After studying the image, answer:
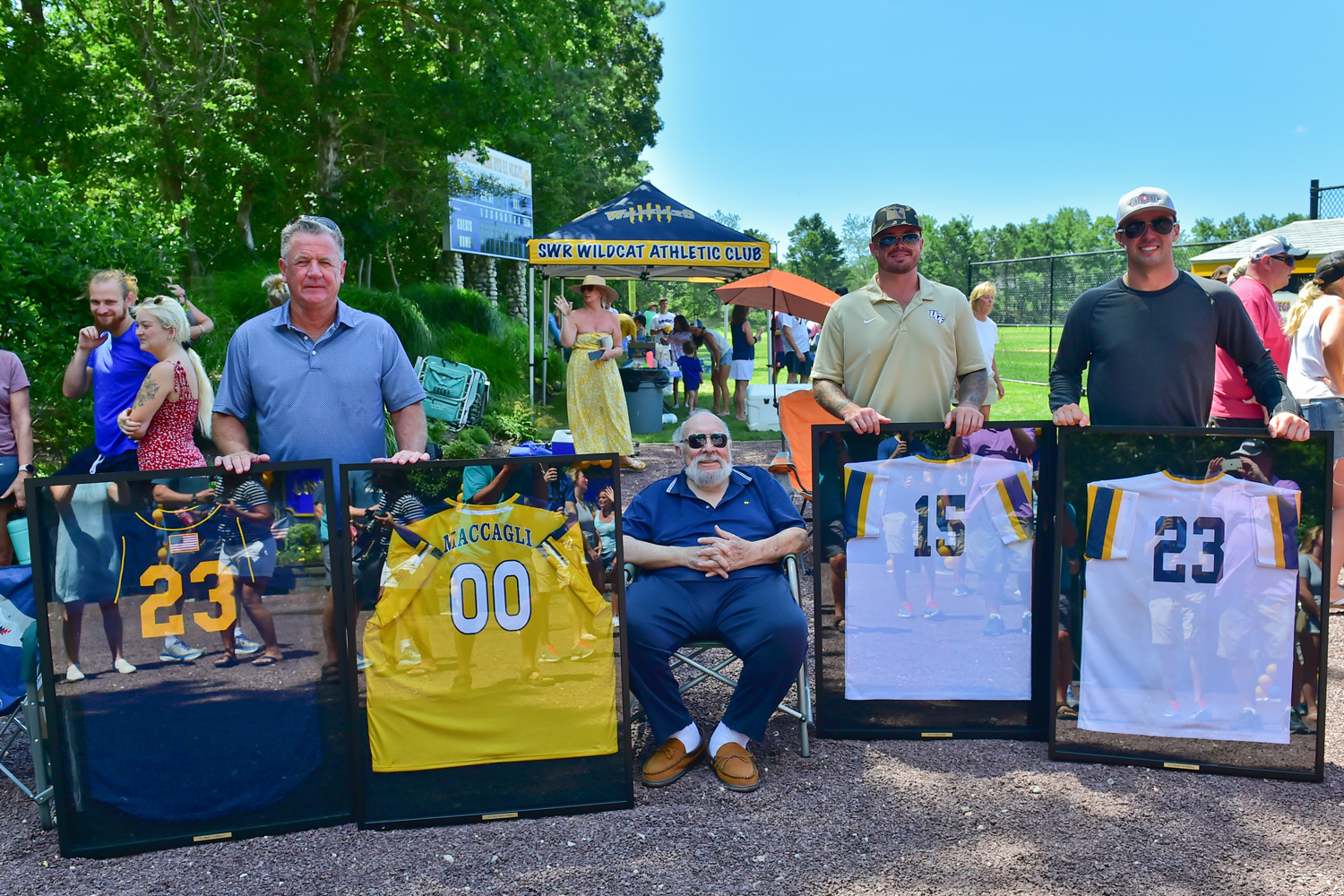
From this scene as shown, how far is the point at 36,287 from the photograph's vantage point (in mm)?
6848

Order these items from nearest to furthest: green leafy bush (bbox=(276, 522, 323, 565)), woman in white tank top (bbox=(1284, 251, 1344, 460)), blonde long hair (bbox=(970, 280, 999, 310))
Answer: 1. green leafy bush (bbox=(276, 522, 323, 565))
2. woman in white tank top (bbox=(1284, 251, 1344, 460))
3. blonde long hair (bbox=(970, 280, 999, 310))

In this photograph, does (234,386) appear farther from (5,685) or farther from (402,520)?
(5,685)

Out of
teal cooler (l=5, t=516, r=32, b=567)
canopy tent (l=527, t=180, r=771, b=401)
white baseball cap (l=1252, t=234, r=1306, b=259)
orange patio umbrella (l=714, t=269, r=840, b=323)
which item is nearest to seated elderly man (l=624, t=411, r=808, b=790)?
teal cooler (l=5, t=516, r=32, b=567)

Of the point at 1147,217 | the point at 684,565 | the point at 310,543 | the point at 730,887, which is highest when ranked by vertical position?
the point at 1147,217

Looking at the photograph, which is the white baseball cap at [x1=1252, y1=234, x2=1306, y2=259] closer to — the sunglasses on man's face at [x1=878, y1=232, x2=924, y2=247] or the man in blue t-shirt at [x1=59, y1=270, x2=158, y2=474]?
the sunglasses on man's face at [x1=878, y1=232, x2=924, y2=247]

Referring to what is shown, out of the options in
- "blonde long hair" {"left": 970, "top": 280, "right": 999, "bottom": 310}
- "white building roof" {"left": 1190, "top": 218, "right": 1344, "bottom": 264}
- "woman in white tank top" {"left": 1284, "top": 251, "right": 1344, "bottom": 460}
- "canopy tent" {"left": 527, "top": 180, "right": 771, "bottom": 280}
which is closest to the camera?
"woman in white tank top" {"left": 1284, "top": 251, "right": 1344, "bottom": 460}

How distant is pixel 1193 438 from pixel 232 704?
343 centimetres

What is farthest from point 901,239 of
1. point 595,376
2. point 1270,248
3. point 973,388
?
point 595,376

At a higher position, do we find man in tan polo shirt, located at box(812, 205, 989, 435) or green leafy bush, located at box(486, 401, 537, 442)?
man in tan polo shirt, located at box(812, 205, 989, 435)

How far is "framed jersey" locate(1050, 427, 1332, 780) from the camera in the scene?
338cm

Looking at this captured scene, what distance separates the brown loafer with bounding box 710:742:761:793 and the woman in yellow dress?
603 centimetres

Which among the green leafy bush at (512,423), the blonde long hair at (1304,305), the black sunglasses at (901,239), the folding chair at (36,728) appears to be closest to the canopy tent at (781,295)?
the green leafy bush at (512,423)

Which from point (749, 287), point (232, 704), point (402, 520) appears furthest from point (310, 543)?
point (749, 287)

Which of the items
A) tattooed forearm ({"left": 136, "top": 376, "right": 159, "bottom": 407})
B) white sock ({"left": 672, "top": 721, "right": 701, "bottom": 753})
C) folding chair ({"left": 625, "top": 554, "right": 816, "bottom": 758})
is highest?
tattooed forearm ({"left": 136, "top": 376, "right": 159, "bottom": 407})
